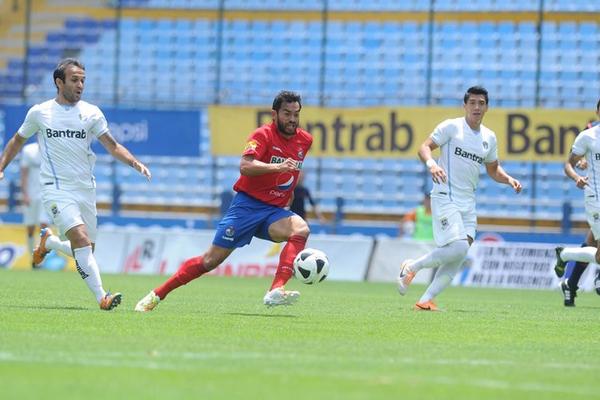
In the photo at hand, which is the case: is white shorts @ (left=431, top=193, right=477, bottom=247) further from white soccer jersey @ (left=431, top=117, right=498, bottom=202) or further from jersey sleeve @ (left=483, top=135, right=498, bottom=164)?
jersey sleeve @ (left=483, top=135, right=498, bottom=164)

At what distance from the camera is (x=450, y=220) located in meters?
14.8

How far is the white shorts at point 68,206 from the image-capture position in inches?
502

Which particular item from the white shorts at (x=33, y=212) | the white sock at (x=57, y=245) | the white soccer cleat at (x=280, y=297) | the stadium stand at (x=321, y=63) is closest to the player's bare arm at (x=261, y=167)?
the white soccer cleat at (x=280, y=297)

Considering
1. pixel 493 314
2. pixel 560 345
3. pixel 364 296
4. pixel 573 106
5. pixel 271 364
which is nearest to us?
pixel 271 364

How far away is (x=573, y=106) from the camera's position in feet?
98.4

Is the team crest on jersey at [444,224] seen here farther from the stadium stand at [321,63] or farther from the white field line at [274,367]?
the stadium stand at [321,63]

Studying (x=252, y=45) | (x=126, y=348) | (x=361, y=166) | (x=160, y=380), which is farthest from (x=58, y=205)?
(x=252, y=45)

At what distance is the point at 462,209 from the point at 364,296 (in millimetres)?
3767

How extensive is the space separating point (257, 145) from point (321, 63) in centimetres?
1825

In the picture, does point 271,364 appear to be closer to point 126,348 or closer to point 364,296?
point 126,348

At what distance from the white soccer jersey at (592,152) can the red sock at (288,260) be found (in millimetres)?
4625

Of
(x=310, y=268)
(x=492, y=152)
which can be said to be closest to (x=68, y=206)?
(x=310, y=268)

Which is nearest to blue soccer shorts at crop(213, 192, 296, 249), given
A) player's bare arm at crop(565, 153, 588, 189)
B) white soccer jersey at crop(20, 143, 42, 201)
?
player's bare arm at crop(565, 153, 588, 189)

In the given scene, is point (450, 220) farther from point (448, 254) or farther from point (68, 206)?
point (68, 206)
